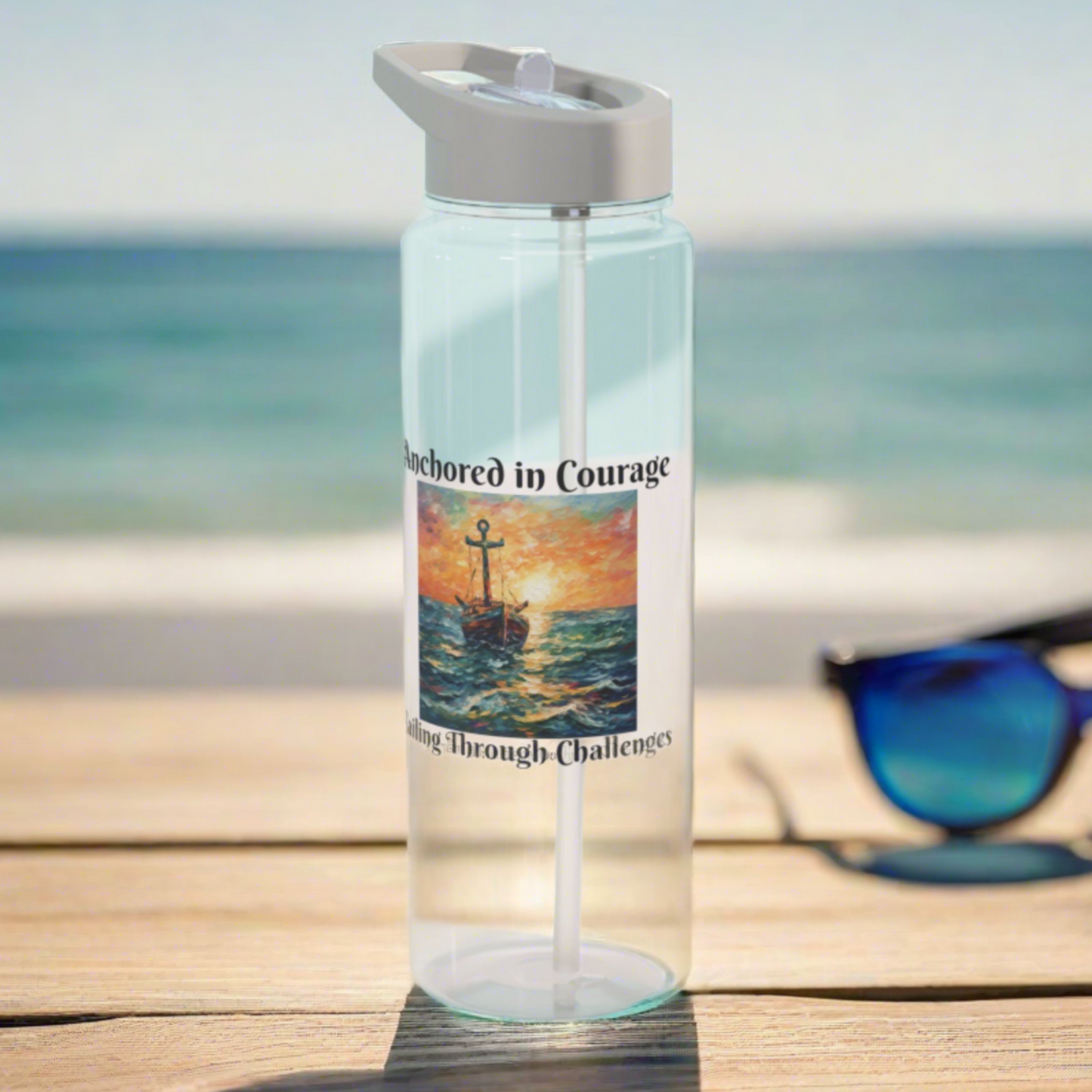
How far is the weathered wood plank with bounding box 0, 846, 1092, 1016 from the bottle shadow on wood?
3 centimetres

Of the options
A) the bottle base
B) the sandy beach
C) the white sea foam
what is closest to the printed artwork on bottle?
the bottle base

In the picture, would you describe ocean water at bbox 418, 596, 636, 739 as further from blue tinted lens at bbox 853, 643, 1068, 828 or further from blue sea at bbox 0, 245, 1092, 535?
blue sea at bbox 0, 245, 1092, 535

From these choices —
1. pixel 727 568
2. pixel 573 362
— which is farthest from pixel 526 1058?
pixel 727 568

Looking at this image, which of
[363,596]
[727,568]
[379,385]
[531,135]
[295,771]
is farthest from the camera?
[379,385]

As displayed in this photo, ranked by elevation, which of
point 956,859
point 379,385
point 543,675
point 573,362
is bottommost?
point 379,385

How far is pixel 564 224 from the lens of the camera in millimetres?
582

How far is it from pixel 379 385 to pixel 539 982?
17.4 ft

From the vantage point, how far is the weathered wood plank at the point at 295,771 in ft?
2.57

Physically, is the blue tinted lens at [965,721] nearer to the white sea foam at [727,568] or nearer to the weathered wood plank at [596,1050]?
the weathered wood plank at [596,1050]

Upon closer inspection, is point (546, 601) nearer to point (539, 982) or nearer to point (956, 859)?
point (539, 982)

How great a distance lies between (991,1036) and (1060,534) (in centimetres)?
384

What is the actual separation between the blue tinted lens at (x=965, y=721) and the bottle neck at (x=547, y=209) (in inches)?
14.2

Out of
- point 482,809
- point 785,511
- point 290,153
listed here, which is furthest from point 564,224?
point 290,153

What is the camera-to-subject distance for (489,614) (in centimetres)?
57
